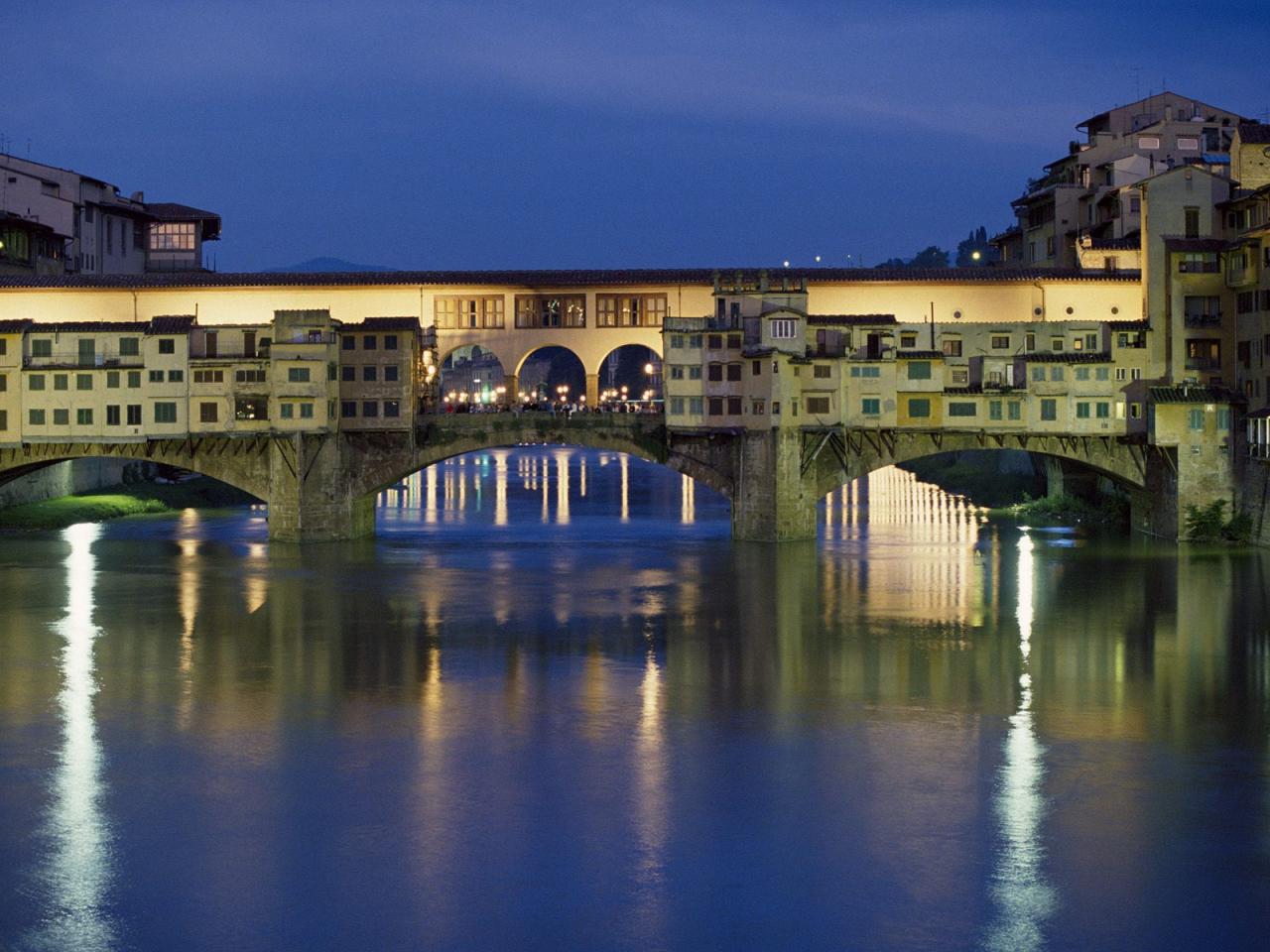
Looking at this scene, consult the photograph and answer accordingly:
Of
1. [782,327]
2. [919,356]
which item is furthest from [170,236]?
[919,356]

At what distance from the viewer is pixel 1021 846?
24.4m

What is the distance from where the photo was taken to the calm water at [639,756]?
22203 millimetres

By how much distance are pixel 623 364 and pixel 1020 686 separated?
130399 mm

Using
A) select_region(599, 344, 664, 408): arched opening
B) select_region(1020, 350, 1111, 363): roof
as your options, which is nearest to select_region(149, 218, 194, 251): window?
select_region(1020, 350, 1111, 363): roof

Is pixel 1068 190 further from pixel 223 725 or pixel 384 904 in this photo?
pixel 384 904

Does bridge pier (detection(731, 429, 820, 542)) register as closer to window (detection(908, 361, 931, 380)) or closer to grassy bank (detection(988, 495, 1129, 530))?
window (detection(908, 361, 931, 380))

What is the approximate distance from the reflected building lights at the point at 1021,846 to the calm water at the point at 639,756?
7cm

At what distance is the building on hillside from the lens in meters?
73.7

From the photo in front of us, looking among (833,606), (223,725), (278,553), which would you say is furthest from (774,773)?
(278,553)

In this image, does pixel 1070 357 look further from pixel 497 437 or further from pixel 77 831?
pixel 77 831

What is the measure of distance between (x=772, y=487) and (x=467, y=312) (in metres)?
14.8

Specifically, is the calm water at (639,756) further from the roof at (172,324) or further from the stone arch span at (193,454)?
the roof at (172,324)

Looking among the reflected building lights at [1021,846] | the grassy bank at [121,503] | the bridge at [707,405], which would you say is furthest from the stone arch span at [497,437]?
the reflected building lights at [1021,846]

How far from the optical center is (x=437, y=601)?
47.7 m
